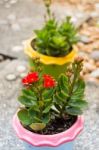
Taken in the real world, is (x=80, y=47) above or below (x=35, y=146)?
below

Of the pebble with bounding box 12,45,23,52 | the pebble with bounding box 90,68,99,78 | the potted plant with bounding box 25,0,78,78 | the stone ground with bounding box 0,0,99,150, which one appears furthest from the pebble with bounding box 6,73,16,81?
the pebble with bounding box 90,68,99,78

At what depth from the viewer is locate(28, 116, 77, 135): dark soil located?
2.02m

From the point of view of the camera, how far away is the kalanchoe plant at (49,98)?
74.7 inches

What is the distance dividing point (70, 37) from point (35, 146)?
0.89m

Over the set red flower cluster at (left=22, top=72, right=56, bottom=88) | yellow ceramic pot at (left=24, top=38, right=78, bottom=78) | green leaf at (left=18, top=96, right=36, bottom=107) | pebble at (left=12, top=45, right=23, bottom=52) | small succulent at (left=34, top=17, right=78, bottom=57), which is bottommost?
pebble at (left=12, top=45, right=23, bottom=52)

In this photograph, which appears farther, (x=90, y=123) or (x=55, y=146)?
(x=90, y=123)

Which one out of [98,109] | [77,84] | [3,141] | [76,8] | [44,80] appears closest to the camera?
[44,80]

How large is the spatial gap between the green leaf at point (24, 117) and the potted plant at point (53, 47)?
2.30 ft

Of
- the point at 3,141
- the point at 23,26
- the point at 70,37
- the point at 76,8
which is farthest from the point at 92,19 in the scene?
the point at 3,141

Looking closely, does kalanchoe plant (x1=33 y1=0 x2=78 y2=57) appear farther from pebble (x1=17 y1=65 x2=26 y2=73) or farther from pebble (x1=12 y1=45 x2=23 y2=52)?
pebble (x1=12 y1=45 x2=23 y2=52)

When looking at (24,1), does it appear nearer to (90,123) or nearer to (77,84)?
(90,123)

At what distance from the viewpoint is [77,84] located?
6.65 feet

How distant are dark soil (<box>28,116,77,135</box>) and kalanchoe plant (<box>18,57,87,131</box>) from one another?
0.02 meters

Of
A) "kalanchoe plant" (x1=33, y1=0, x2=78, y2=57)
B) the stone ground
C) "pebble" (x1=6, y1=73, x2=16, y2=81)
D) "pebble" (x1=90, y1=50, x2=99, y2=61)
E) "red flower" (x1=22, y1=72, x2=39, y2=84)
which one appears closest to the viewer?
"red flower" (x1=22, y1=72, x2=39, y2=84)
